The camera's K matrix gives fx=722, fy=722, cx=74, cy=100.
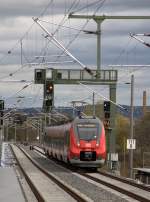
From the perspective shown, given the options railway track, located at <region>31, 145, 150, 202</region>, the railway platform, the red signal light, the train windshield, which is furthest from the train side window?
the railway platform

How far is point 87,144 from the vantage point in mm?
43219

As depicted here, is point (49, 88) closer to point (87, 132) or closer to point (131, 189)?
point (87, 132)

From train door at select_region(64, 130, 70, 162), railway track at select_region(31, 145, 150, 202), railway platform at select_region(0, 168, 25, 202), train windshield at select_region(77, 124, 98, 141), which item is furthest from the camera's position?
train door at select_region(64, 130, 70, 162)

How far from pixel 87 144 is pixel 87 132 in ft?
2.57

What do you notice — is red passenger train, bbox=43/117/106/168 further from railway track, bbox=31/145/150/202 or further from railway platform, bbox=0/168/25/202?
railway platform, bbox=0/168/25/202

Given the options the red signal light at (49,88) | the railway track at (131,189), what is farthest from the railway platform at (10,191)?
the red signal light at (49,88)

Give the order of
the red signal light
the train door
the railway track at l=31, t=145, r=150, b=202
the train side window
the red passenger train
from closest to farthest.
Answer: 1. the railway track at l=31, t=145, r=150, b=202
2. the red passenger train
3. the train side window
4. the train door
5. the red signal light

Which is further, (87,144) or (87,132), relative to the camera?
(87,132)

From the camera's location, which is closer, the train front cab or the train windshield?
the train front cab

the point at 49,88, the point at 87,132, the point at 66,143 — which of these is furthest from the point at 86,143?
the point at 49,88

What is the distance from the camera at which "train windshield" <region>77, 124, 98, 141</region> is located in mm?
43531

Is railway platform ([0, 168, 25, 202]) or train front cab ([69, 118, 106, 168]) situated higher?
train front cab ([69, 118, 106, 168])

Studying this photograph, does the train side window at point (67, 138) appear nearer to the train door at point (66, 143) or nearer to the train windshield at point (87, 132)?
the train door at point (66, 143)

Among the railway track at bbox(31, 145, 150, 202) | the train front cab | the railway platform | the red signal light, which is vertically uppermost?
the red signal light
